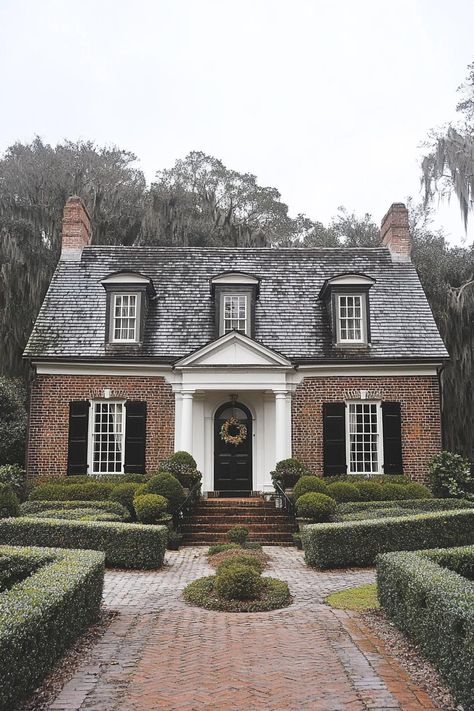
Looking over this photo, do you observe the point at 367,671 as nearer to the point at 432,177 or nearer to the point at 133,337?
the point at 133,337

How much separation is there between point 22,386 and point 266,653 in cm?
1820

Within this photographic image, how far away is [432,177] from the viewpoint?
23141 millimetres

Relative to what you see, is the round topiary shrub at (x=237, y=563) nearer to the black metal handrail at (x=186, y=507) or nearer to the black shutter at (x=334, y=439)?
the black metal handrail at (x=186, y=507)

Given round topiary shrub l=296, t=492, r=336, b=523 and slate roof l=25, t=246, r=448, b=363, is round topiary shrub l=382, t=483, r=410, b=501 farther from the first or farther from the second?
slate roof l=25, t=246, r=448, b=363

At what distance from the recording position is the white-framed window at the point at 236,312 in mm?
18891

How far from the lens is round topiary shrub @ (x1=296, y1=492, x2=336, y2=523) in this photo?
14023mm

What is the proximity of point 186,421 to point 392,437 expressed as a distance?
17.4 ft

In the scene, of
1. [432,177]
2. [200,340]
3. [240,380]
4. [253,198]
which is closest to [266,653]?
[240,380]

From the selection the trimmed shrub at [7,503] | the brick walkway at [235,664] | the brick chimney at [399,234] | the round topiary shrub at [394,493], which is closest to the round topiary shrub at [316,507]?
the round topiary shrub at [394,493]

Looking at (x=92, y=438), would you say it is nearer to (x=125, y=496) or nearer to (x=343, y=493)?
Answer: (x=125, y=496)

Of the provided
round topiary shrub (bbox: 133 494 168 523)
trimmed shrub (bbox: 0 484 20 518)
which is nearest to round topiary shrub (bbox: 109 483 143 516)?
round topiary shrub (bbox: 133 494 168 523)

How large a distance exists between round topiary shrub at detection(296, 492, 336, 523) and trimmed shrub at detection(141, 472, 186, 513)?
252 cm

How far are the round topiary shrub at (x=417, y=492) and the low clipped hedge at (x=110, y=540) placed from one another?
6855 mm

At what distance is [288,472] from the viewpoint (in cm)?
1592
